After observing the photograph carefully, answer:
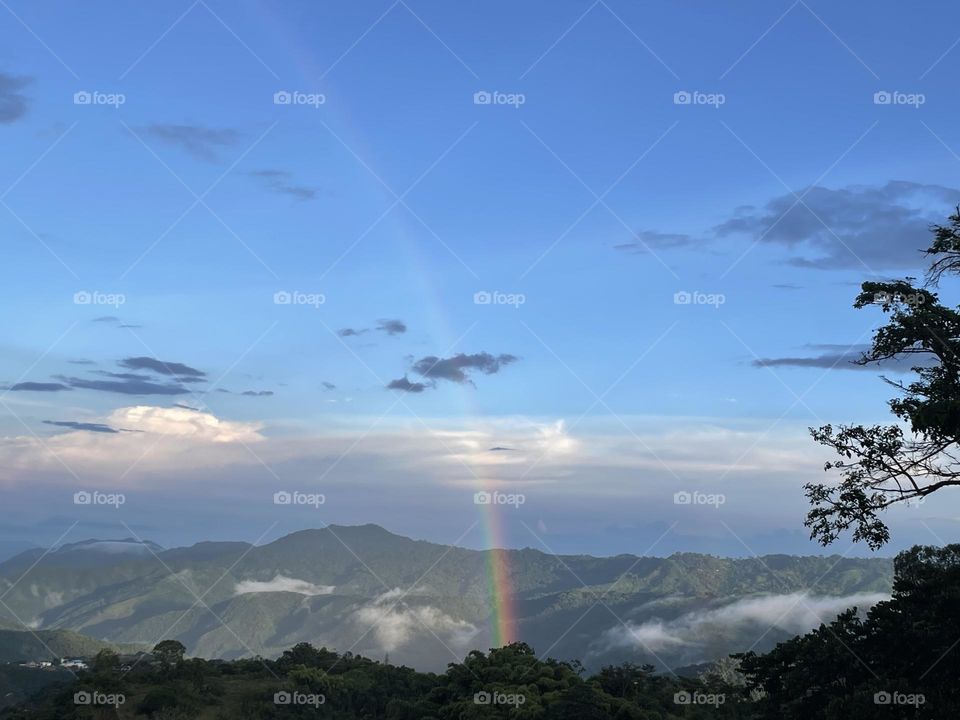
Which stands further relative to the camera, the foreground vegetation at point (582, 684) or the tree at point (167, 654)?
the tree at point (167, 654)

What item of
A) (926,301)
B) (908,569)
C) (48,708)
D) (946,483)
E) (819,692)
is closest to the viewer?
(946,483)

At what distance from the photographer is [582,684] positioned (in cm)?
7112

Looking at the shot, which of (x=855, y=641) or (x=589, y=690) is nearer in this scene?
(x=855, y=641)

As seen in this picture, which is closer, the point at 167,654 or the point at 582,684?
the point at 582,684

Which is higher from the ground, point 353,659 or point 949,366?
point 949,366

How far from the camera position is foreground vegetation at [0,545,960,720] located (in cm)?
3253

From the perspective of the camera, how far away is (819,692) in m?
35.2

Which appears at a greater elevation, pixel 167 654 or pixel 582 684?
pixel 167 654

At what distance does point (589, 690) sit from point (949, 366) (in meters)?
49.1

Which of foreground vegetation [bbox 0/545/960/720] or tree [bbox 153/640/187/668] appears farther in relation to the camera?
tree [bbox 153/640/187/668]

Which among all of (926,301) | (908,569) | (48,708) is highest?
(926,301)

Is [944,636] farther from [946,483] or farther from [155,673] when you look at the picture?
[155,673]

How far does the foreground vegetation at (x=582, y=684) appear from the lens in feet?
107

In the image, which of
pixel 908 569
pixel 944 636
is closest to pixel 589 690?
pixel 908 569
